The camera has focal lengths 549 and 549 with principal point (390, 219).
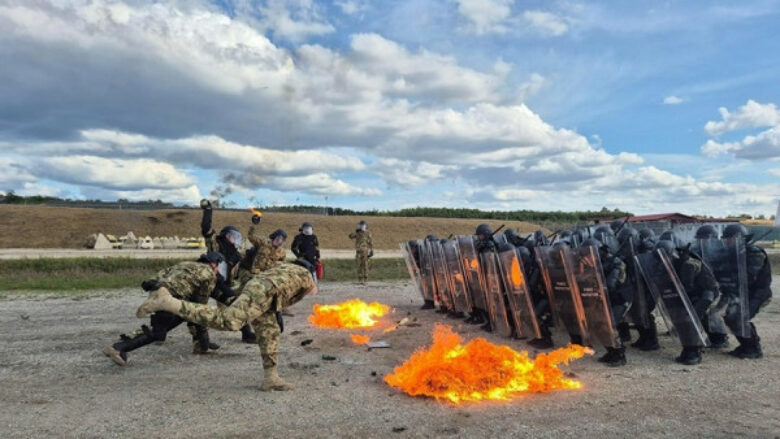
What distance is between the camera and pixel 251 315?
6.38 m

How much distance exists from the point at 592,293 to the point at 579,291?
269 mm

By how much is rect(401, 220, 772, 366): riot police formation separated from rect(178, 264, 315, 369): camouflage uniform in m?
3.98

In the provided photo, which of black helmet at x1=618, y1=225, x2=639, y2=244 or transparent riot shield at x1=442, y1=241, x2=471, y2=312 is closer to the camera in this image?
black helmet at x1=618, y1=225, x2=639, y2=244

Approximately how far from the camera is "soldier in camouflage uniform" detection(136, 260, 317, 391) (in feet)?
20.8

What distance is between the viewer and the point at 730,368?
765 cm

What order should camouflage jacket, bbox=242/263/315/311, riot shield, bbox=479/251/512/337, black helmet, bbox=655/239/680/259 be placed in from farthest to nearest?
riot shield, bbox=479/251/512/337, black helmet, bbox=655/239/680/259, camouflage jacket, bbox=242/263/315/311

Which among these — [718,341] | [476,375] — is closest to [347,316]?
[476,375]

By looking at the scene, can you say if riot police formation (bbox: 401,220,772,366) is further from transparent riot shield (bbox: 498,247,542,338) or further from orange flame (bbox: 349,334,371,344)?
orange flame (bbox: 349,334,371,344)

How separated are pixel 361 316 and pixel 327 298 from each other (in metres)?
4.25

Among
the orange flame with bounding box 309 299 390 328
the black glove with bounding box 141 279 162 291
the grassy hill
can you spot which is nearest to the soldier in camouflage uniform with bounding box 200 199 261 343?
the orange flame with bounding box 309 299 390 328

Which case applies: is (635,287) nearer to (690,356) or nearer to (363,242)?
(690,356)

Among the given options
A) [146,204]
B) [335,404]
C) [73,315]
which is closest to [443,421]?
[335,404]

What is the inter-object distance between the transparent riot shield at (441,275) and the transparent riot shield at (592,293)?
4.59 metres

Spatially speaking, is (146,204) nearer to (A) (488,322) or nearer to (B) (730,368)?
(A) (488,322)
